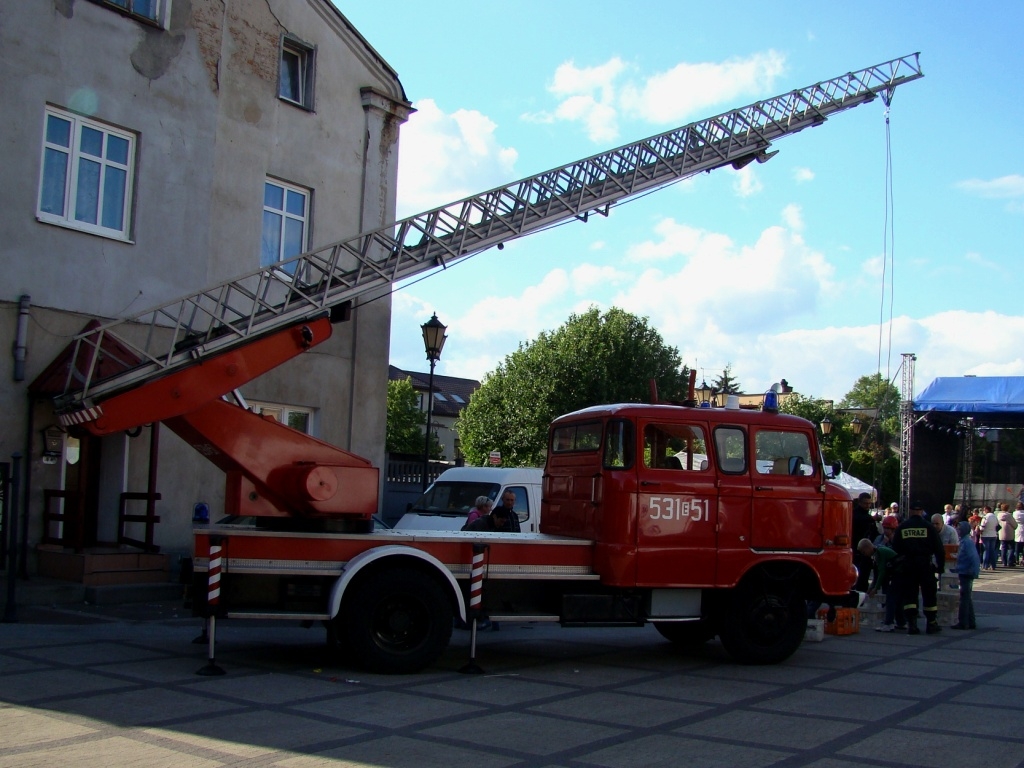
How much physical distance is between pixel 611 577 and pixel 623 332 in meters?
37.9

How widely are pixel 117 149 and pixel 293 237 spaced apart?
3.54 meters

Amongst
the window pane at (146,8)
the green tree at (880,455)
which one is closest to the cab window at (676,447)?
the window pane at (146,8)

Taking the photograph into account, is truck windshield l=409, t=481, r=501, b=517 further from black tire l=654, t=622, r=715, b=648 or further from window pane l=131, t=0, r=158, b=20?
window pane l=131, t=0, r=158, b=20

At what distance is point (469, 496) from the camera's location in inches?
615

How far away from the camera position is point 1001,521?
90.9 feet

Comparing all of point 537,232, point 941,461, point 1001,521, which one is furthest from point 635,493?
point 941,461

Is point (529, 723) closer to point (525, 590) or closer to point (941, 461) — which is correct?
point (525, 590)

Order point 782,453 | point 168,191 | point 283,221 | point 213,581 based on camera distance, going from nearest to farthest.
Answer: point 213,581 → point 782,453 → point 168,191 → point 283,221

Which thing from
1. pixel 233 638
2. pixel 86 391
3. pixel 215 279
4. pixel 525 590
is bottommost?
pixel 233 638

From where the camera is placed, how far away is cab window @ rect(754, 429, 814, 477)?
10.7 meters

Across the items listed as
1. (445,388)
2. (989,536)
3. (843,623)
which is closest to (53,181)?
(843,623)

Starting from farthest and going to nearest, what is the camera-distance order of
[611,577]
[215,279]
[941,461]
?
[941,461]
[215,279]
[611,577]

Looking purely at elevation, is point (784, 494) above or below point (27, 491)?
above

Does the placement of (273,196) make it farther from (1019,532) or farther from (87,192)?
(1019,532)
